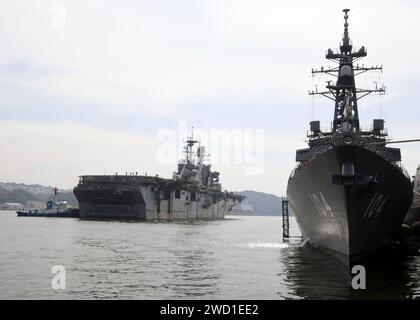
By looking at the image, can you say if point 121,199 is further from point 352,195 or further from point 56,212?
point 352,195

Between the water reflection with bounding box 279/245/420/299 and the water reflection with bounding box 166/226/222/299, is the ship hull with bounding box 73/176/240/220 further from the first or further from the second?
the water reflection with bounding box 279/245/420/299

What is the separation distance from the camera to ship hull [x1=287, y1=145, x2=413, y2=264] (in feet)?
72.6

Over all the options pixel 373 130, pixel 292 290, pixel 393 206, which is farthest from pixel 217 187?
pixel 292 290

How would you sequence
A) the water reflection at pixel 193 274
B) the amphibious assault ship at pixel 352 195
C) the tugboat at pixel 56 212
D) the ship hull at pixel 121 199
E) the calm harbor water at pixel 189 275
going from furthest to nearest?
the tugboat at pixel 56 212, the ship hull at pixel 121 199, the amphibious assault ship at pixel 352 195, the water reflection at pixel 193 274, the calm harbor water at pixel 189 275

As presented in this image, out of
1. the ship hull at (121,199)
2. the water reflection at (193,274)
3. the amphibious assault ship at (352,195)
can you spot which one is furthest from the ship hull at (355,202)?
the ship hull at (121,199)

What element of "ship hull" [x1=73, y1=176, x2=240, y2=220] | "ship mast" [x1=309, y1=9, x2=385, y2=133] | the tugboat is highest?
"ship mast" [x1=309, y1=9, x2=385, y2=133]

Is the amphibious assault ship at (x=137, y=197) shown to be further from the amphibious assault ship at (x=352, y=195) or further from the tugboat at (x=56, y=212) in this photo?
the amphibious assault ship at (x=352, y=195)

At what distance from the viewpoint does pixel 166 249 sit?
108ft

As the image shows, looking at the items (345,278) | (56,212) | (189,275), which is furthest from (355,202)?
(56,212)

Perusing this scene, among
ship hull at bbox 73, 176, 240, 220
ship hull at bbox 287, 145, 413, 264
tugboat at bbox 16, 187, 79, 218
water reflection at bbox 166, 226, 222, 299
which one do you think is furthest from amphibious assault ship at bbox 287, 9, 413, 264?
tugboat at bbox 16, 187, 79, 218

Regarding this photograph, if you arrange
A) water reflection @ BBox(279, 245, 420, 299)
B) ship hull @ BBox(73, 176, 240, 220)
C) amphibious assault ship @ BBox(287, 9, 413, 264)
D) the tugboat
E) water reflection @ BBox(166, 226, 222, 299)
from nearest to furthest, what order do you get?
water reflection @ BBox(279, 245, 420, 299), water reflection @ BBox(166, 226, 222, 299), amphibious assault ship @ BBox(287, 9, 413, 264), ship hull @ BBox(73, 176, 240, 220), the tugboat

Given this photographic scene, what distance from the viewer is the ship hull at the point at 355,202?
22.1 meters

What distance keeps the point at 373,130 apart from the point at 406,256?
11.3m

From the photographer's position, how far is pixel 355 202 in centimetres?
2208
